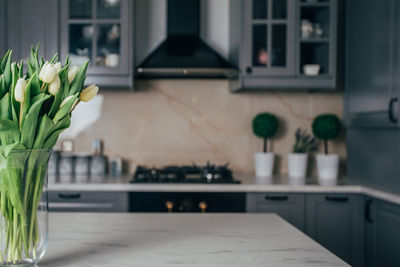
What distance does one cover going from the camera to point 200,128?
11.2ft

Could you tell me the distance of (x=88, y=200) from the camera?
2738mm

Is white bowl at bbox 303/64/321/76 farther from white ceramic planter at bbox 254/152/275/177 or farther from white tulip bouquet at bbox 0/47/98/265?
white tulip bouquet at bbox 0/47/98/265

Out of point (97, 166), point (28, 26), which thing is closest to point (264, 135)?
point (97, 166)

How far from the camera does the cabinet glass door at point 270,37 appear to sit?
3018 millimetres

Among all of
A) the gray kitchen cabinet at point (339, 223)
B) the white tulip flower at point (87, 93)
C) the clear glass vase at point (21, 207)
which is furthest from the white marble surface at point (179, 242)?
the gray kitchen cabinet at point (339, 223)

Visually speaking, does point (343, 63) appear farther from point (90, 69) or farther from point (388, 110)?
point (90, 69)

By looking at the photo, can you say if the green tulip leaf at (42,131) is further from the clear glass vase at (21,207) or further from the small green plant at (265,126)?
the small green plant at (265,126)

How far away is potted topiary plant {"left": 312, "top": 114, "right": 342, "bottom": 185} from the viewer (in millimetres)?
3084

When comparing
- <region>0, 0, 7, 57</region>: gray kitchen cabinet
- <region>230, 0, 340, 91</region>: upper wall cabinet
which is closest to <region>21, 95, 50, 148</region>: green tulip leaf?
<region>230, 0, 340, 91</region>: upper wall cabinet

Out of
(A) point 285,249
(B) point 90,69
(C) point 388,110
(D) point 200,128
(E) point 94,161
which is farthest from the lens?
(D) point 200,128

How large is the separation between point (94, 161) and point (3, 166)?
7.37 ft

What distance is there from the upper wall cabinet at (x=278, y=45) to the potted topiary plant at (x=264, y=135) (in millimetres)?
300

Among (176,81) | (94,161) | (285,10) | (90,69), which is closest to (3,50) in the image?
(90,69)

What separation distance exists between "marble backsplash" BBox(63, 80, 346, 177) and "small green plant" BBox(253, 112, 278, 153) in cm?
14
